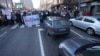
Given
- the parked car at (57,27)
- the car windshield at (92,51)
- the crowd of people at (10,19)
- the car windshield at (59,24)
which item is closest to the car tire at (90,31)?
the parked car at (57,27)

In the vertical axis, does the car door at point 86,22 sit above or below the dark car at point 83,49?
below

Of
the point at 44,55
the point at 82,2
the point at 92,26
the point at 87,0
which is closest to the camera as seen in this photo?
the point at 44,55

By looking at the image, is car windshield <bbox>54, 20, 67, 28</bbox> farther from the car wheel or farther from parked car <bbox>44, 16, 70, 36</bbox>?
the car wheel

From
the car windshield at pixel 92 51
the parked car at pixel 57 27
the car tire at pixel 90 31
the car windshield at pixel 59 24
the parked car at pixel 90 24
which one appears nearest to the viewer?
the car windshield at pixel 92 51

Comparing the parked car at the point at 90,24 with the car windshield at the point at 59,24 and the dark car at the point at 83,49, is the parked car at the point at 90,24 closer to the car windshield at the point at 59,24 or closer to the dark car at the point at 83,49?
the car windshield at the point at 59,24

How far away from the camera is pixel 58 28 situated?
13.4m

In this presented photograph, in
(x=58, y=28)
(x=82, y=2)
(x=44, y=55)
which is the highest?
(x=82, y=2)

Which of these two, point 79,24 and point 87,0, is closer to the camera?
point 79,24

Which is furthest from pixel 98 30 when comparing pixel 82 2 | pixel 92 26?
pixel 82 2

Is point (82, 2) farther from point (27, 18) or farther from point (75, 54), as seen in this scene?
point (75, 54)

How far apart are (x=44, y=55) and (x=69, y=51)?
416 centimetres

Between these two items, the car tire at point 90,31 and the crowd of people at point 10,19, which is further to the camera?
the crowd of people at point 10,19

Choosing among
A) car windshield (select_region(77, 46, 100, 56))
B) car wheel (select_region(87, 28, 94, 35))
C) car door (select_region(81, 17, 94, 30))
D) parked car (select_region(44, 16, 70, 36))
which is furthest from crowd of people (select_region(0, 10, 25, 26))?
car windshield (select_region(77, 46, 100, 56))

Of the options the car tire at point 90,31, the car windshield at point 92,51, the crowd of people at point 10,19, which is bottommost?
the car tire at point 90,31
